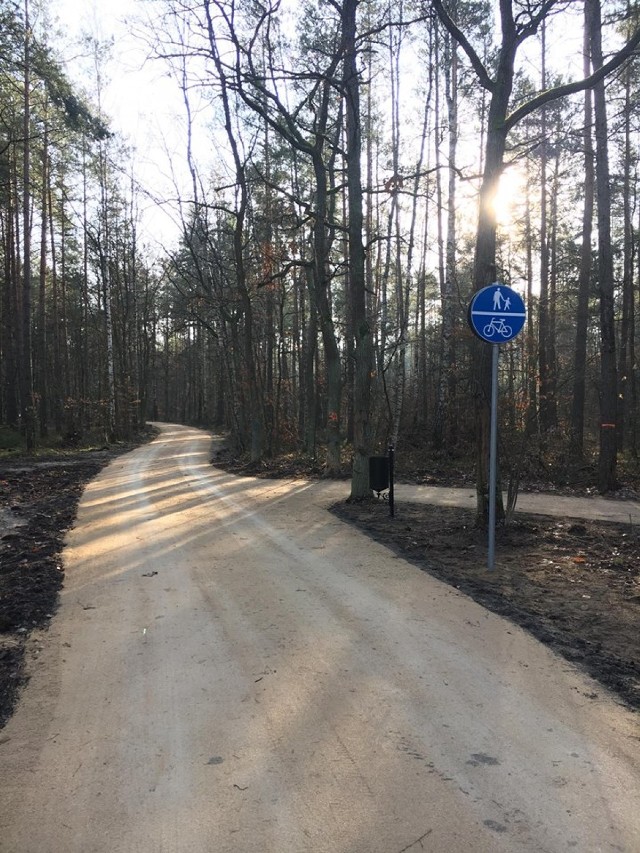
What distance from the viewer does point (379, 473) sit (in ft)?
34.6

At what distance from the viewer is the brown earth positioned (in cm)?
427

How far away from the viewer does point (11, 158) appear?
19484 millimetres

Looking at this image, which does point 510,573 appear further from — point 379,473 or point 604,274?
point 604,274

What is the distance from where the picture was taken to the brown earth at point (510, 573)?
4.27 meters

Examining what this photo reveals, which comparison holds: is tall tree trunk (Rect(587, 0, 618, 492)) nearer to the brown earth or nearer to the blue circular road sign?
the brown earth

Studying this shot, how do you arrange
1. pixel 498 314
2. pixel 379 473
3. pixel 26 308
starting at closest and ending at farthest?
1. pixel 498 314
2. pixel 379 473
3. pixel 26 308

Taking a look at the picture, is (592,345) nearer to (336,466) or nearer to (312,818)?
(336,466)

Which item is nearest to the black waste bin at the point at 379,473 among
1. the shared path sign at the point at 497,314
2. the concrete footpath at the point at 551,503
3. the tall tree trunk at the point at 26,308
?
the concrete footpath at the point at 551,503

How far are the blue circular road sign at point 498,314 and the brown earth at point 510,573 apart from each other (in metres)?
2.60

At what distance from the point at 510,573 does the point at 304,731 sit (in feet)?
12.5

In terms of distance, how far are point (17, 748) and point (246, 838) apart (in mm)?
→ 1478

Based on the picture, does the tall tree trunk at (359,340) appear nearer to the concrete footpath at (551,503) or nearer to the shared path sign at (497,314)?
the concrete footpath at (551,503)

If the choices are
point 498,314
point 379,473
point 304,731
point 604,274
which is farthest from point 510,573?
point 604,274

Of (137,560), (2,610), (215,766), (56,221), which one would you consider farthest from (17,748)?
(56,221)
